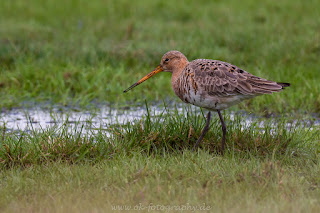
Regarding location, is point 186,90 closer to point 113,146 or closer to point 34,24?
point 113,146

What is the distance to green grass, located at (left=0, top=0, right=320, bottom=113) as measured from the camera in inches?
348

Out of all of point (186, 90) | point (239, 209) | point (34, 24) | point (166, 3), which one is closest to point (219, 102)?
point (186, 90)

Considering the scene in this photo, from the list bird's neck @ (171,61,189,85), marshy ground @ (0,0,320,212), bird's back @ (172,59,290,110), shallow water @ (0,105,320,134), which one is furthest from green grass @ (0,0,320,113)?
bird's back @ (172,59,290,110)

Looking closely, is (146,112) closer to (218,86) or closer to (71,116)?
(71,116)

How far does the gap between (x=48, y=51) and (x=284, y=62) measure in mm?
4795

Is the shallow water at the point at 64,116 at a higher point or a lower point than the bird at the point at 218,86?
lower

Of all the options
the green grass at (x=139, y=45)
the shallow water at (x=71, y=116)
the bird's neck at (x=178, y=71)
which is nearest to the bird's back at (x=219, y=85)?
the bird's neck at (x=178, y=71)

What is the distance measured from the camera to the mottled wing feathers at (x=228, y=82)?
5848mm

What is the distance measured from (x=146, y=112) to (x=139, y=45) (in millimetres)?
3287

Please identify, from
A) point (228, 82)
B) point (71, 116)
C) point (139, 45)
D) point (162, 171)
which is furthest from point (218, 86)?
point (139, 45)

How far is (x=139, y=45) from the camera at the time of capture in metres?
11.0

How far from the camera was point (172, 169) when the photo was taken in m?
5.11

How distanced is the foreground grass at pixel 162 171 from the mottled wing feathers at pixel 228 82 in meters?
0.53

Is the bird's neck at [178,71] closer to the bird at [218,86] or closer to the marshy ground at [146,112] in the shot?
the bird at [218,86]
